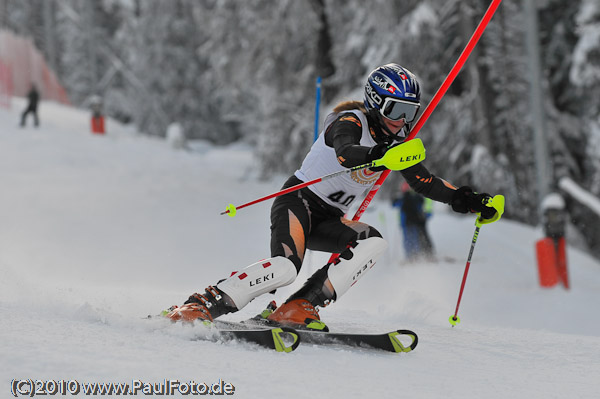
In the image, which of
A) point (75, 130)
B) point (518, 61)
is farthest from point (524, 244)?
point (75, 130)

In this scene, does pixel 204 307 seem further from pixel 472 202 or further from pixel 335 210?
pixel 472 202

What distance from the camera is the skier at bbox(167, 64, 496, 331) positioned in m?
3.61

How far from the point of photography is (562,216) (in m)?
9.99

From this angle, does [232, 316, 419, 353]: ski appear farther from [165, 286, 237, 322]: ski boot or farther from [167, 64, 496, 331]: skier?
[165, 286, 237, 322]: ski boot

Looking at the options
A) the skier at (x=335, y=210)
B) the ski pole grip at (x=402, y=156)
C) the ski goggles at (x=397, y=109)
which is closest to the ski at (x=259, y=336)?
the skier at (x=335, y=210)

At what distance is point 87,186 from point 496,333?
38.5 ft

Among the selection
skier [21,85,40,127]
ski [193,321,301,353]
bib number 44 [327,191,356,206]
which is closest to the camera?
ski [193,321,301,353]

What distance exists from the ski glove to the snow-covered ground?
827 millimetres

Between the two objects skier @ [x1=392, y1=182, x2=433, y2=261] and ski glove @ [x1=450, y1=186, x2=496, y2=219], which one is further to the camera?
skier @ [x1=392, y1=182, x2=433, y2=261]

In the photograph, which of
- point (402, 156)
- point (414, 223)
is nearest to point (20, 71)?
point (414, 223)

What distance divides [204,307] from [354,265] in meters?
0.91

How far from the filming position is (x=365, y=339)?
138 inches

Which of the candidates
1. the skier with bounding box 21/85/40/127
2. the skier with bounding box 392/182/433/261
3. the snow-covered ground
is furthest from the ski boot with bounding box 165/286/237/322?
the skier with bounding box 21/85/40/127

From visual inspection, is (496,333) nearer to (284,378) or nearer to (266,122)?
(284,378)
